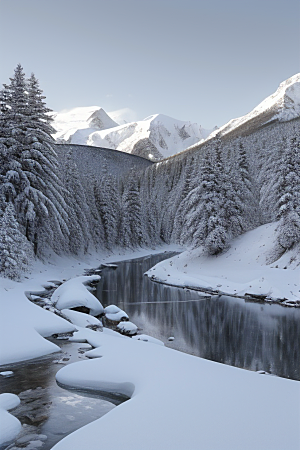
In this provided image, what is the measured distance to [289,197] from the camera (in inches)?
1137

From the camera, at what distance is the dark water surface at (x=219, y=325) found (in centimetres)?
1267

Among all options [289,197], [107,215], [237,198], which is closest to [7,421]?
[289,197]

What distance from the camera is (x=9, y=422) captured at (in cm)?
596

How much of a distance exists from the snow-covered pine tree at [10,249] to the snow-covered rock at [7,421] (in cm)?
1571

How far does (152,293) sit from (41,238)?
11.3 metres

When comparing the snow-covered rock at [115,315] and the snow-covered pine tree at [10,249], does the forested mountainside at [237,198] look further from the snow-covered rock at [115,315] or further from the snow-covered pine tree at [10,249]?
the snow-covered pine tree at [10,249]

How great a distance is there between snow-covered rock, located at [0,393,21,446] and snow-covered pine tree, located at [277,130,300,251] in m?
24.9

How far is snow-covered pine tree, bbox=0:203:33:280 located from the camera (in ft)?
71.0


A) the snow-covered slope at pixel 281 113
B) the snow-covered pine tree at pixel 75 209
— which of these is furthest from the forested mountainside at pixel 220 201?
the snow-covered slope at pixel 281 113

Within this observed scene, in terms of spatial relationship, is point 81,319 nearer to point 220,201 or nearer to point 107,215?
point 220,201

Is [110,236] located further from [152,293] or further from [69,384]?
[69,384]

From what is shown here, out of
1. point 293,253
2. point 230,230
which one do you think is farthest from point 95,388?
point 230,230

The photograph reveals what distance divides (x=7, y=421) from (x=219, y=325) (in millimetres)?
12463

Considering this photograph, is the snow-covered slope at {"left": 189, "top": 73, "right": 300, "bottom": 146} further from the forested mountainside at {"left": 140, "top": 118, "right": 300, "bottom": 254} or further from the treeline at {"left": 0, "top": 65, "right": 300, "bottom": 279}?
the treeline at {"left": 0, "top": 65, "right": 300, "bottom": 279}
